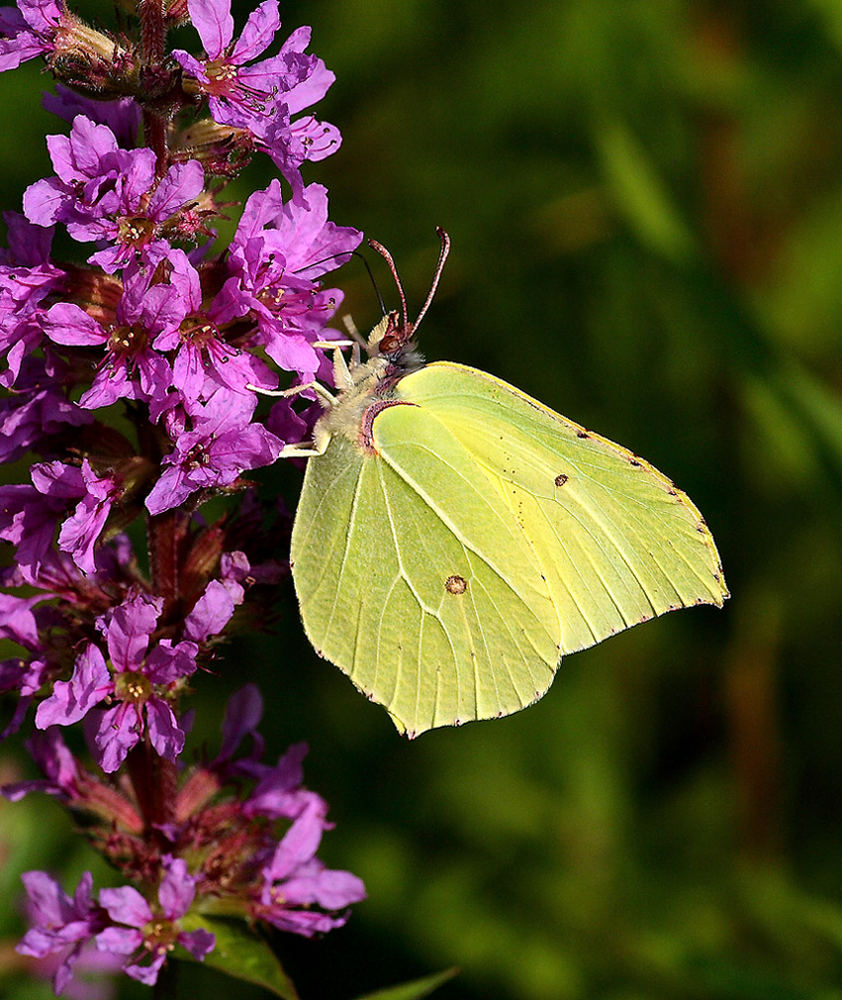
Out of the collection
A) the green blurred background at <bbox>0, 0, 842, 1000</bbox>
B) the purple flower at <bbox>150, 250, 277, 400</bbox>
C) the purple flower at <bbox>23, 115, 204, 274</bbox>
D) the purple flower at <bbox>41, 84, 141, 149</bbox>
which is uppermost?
the purple flower at <bbox>41, 84, 141, 149</bbox>

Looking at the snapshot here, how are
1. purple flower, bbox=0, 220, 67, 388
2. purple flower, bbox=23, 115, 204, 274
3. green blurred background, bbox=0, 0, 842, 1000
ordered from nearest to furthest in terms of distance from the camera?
1. purple flower, bbox=23, 115, 204, 274
2. purple flower, bbox=0, 220, 67, 388
3. green blurred background, bbox=0, 0, 842, 1000

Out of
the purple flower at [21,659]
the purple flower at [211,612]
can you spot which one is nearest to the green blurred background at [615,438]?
the purple flower at [21,659]

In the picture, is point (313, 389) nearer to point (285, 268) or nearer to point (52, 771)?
point (285, 268)

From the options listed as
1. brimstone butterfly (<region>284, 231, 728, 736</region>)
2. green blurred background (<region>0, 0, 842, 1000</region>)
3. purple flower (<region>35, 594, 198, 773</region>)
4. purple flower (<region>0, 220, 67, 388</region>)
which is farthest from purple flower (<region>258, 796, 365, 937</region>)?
green blurred background (<region>0, 0, 842, 1000</region>)

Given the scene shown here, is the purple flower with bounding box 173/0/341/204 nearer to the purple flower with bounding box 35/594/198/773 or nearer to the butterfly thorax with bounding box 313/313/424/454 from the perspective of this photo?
the butterfly thorax with bounding box 313/313/424/454

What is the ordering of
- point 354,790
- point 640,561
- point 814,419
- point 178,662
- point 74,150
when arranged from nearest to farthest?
point 74,150 → point 178,662 → point 640,561 → point 814,419 → point 354,790

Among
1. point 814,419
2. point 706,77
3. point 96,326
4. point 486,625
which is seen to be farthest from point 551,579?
point 706,77

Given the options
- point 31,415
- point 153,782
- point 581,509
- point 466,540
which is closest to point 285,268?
point 31,415

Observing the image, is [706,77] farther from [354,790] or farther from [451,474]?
[354,790]
